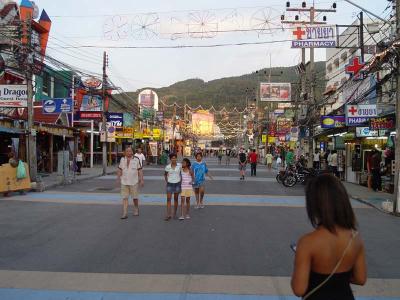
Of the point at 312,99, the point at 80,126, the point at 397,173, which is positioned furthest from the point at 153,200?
the point at 80,126

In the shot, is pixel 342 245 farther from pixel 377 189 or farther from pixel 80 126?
pixel 80 126

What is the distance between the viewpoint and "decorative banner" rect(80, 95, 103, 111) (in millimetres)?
41278

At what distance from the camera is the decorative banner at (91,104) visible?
41.3 m

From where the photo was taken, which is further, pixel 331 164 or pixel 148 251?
pixel 331 164

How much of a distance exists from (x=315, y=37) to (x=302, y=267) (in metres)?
22.9

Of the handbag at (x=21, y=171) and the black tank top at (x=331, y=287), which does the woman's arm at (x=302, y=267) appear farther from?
the handbag at (x=21, y=171)

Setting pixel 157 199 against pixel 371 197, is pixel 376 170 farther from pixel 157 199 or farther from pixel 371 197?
pixel 157 199

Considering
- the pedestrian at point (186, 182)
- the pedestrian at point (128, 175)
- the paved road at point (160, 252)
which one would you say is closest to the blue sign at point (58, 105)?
the paved road at point (160, 252)

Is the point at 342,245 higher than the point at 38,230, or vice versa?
the point at 342,245

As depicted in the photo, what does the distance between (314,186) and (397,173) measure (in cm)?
1164

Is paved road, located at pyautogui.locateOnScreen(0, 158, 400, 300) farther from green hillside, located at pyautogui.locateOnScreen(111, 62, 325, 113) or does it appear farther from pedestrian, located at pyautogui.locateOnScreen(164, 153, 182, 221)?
green hillside, located at pyautogui.locateOnScreen(111, 62, 325, 113)

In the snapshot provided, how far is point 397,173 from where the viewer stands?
44.8ft

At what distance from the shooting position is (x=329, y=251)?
9.39 feet

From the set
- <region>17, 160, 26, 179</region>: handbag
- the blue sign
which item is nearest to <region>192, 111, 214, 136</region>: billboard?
the blue sign
